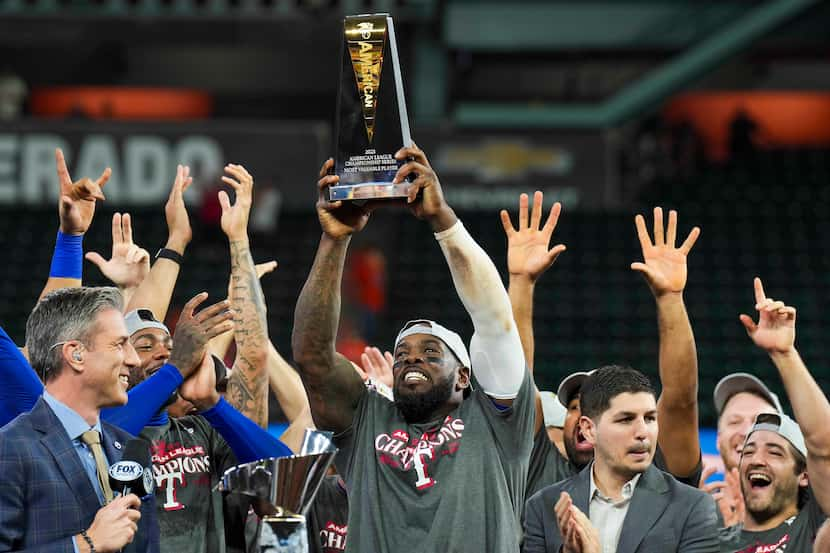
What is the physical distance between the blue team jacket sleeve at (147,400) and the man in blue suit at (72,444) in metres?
0.14

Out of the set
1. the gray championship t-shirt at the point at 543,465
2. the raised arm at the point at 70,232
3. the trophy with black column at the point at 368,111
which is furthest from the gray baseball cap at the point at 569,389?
the raised arm at the point at 70,232

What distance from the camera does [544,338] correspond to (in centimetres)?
1386

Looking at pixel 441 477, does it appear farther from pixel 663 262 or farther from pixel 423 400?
pixel 663 262

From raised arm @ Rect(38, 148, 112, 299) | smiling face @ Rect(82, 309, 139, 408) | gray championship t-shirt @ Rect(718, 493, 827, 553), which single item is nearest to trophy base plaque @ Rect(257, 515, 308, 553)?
smiling face @ Rect(82, 309, 139, 408)

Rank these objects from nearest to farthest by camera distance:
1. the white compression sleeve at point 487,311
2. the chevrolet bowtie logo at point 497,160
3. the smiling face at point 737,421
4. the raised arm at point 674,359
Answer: the white compression sleeve at point 487,311 < the raised arm at point 674,359 < the smiling face at point 737,421 < the chevrolet bowtie logo at point 497,160

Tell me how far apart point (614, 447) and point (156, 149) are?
502 inches

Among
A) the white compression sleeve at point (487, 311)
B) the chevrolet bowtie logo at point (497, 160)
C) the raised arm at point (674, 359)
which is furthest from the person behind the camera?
the chevrolet bowtie logo at point (497, 160)

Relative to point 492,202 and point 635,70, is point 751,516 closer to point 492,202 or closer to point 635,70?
point 492,202

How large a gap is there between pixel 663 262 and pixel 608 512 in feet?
3.23

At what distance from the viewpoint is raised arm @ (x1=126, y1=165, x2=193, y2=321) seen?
508 cm

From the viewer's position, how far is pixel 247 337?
4773 mm

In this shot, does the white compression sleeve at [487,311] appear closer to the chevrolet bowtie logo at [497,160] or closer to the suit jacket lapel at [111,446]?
the suit jacket lapel at [111,446]

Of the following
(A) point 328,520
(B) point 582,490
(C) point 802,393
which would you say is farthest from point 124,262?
(C) point 802,393

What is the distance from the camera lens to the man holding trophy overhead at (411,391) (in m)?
3.92
